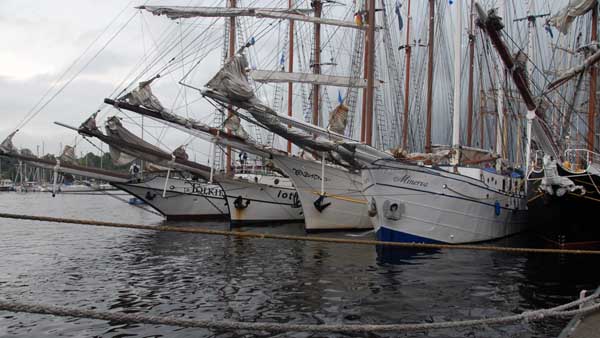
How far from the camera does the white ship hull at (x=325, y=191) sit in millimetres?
23938

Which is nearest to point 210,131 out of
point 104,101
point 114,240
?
point 104,101

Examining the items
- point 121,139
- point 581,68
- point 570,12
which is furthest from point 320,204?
point 570,12

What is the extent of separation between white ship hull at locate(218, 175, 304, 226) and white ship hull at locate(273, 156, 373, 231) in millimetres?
4243

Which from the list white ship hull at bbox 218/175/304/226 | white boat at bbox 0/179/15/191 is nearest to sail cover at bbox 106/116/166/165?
white ship hull at bbox 218/175/304/226

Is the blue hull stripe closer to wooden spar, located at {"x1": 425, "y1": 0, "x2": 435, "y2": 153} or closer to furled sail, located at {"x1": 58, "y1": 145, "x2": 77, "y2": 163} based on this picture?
wooden spar, located at {"x1": 425, "y1": 0, "x2": 435, "y2": 153}

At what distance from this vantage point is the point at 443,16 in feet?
91.5

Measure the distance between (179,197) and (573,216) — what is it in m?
21.6

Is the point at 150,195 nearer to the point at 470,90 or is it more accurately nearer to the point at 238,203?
the point at 238,203

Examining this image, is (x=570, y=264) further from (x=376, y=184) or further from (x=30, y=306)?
(x=30, y=306)

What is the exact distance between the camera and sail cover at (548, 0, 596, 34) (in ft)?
75.9

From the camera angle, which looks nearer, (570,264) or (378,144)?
(570,264)

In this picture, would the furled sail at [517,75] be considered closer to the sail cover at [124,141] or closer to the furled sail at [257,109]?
the furled sail at [257,109]

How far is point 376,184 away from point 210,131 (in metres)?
7.61

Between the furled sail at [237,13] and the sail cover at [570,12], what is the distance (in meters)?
9.35
